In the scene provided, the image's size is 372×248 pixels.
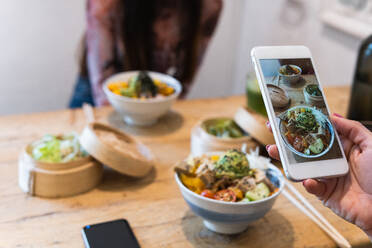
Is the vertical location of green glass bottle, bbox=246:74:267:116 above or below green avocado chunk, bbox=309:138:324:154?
below

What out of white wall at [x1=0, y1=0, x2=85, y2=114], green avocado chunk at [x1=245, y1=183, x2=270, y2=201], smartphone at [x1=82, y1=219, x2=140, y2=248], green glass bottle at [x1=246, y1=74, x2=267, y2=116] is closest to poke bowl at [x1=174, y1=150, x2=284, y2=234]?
green avocado chunk at [x1=245, y1=183, x2=270, y2=201]

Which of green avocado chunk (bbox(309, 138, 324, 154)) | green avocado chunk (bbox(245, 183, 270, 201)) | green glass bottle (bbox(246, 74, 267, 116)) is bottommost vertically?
green glass bottle (bbox(246, 74, 267, 116))

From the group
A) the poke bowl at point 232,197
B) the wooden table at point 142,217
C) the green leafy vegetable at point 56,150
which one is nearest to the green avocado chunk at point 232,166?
the poke bowl at point 232,197

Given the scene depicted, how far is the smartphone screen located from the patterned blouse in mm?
1227

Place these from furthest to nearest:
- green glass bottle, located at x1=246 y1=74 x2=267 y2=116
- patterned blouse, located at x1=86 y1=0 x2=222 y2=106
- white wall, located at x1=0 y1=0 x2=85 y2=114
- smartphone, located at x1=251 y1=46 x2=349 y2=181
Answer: white wall, located at x1=0 y1=0 x2=85 y2=114 → patterned blouse, located at x1=86 y1=0 x2=222 y2=106 → green glass bottle, located at x1=246 y1=74 x2=267 y2=116 → smartphone, located at x1=251 y1=46 x2=349 y2=181

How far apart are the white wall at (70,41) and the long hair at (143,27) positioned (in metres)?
0.22

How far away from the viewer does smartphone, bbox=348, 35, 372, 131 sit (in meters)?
1.30

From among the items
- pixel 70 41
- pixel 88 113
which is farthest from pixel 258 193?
pixel 70 41

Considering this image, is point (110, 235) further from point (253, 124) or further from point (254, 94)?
point (254, 94)

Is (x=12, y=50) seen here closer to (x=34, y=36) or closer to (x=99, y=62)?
(x=34, y=36)

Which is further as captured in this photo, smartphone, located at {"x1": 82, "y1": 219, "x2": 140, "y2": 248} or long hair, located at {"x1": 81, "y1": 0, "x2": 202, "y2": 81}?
long hair, located at {"x1": 81, "y1": 0, "x2": 202, "y2": 81}

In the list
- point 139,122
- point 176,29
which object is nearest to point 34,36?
point 176,29

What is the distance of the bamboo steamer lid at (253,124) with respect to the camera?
1.06m

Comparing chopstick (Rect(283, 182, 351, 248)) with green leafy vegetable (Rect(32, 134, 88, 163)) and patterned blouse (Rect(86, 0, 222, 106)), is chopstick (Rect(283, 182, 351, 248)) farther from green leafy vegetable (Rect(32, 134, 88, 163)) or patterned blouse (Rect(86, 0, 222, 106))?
patterned blouse (Rect(86, 0, 222, 106))
